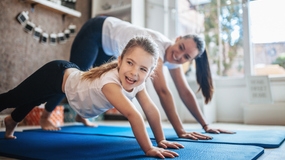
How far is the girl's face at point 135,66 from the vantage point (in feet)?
3.27

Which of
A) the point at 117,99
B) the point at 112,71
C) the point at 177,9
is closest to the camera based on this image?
the point at 117,99

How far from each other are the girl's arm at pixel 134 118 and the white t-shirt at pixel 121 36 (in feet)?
1.61

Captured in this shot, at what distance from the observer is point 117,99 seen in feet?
3.25

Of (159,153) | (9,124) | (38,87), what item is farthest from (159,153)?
(9,124)

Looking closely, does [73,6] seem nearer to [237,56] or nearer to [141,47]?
[237,56]

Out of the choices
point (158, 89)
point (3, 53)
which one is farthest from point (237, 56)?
point (3, 53)

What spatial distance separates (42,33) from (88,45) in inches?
49.4

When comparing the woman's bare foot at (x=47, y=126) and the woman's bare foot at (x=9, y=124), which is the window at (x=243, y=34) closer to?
the woman's bare foot at (x=47, y=126)

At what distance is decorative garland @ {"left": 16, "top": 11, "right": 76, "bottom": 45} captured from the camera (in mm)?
2480

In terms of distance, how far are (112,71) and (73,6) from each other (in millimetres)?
2133

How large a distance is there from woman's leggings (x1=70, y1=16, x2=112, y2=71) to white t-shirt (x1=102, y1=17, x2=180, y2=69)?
0.05m

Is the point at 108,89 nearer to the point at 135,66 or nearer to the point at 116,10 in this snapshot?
the point at 135,66

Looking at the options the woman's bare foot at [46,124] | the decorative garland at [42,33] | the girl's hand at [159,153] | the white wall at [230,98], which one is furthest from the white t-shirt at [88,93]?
the white wall at [230,98]

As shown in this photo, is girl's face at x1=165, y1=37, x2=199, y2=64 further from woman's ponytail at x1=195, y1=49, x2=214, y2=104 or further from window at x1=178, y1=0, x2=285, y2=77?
window at x1=178, y1=0, x2=285, y2=77
